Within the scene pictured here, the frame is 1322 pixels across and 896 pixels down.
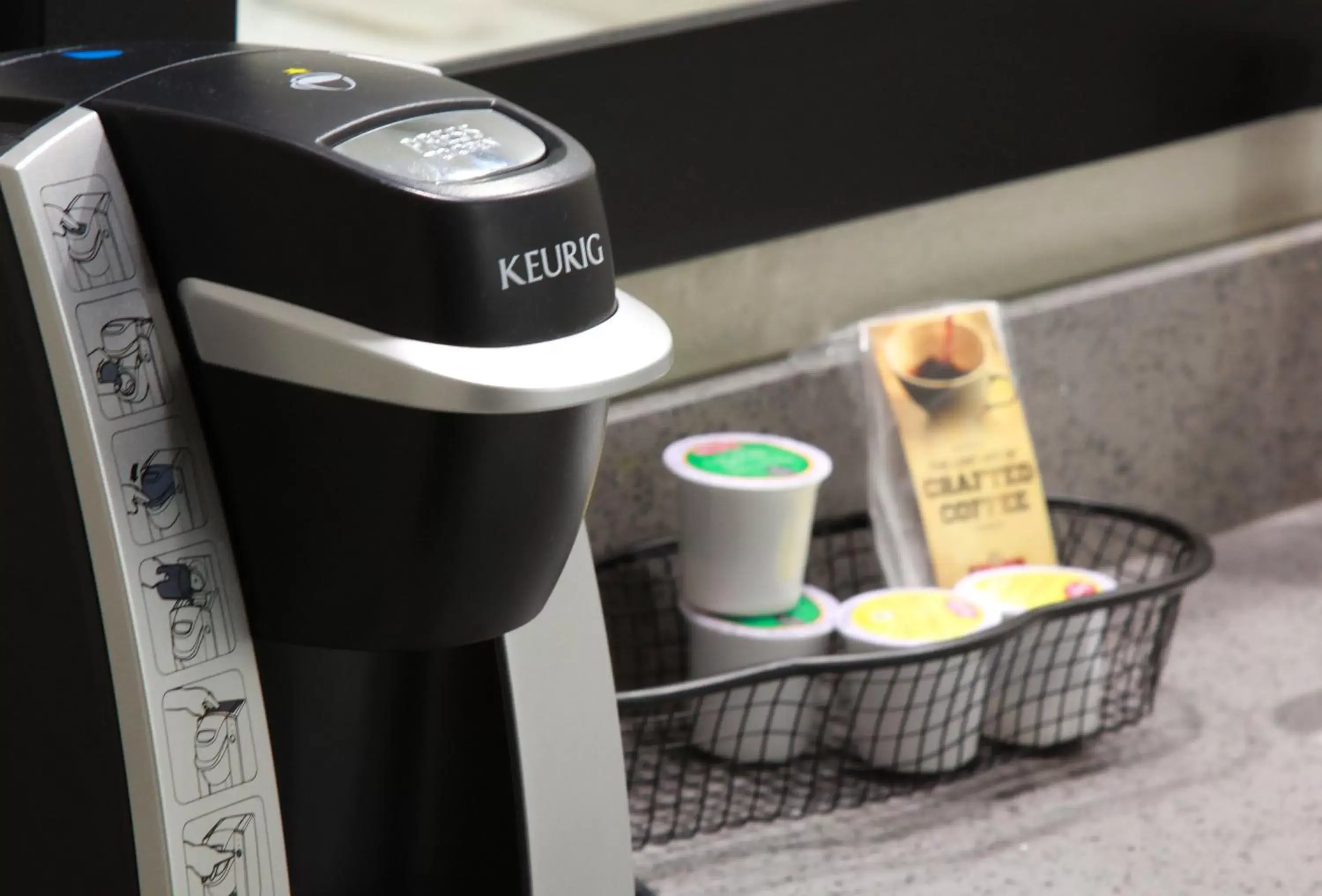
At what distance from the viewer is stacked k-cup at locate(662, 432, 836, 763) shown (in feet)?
2.58

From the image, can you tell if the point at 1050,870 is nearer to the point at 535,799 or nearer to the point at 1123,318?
the point at 535,799

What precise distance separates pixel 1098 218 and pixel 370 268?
2.49 feet


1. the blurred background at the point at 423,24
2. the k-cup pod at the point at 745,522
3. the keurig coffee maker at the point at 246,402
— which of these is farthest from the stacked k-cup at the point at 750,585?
the keurig coffee maker at the point at 246,402

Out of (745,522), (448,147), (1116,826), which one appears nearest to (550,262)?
(448,147)

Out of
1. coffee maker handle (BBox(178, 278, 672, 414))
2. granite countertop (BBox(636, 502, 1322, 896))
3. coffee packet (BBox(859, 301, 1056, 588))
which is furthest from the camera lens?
coffee packet (BBox(859, 301, 1056, 588))

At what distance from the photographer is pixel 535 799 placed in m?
0.53

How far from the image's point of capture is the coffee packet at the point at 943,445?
88 cm

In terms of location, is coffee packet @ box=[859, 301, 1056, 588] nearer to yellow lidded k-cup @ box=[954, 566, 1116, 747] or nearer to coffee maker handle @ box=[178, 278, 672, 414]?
yellow lidded k-cup @ box=[954, 566, 1116, 747]

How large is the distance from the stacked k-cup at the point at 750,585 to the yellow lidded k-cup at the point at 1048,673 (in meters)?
0.09

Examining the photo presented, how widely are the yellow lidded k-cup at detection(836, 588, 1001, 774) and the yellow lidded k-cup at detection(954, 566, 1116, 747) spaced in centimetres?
2

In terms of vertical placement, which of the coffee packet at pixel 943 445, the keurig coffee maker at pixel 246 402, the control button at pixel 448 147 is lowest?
the coffee packet at pixel 943 445

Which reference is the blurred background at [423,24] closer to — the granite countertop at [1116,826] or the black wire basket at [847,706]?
the black wire basket at [847,706]

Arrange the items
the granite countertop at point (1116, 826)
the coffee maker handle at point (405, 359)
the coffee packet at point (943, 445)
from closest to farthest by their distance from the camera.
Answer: the coffee maker handle at point (405, 359)
the granite countertop at point (1116, 826)
the coffee packet at point (943, 445)

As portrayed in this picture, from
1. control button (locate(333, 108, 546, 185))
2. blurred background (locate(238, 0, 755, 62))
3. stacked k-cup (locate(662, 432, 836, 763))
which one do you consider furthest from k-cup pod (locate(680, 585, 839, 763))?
control button (locate(333, 108, 546, 185))
